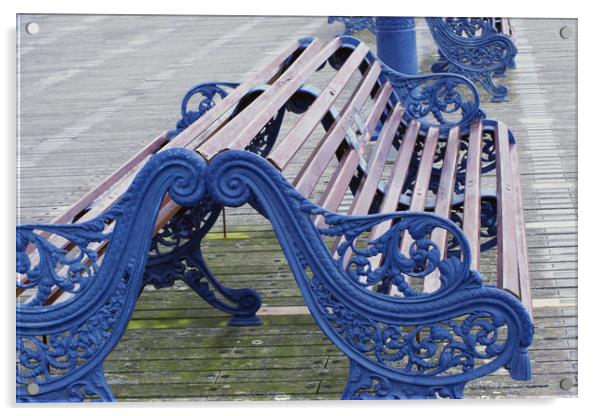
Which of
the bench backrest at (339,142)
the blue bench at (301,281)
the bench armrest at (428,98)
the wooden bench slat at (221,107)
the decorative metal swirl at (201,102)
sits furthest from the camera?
the bench armrest at (428,98)

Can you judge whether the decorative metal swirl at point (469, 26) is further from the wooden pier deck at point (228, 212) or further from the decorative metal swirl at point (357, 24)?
the decorative metal swirl at point (357, 24)

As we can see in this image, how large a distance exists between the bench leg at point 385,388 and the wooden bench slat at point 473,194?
17.2 inches

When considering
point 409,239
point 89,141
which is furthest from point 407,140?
point 89,141

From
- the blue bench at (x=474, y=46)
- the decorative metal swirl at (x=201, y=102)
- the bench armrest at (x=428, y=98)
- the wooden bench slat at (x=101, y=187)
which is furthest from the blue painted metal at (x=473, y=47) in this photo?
the wooden bench slat at (x=101, y=187)

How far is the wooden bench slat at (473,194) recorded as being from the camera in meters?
5.24

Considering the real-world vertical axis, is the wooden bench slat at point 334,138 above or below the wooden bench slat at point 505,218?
above

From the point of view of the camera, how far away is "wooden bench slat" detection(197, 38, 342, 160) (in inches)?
182

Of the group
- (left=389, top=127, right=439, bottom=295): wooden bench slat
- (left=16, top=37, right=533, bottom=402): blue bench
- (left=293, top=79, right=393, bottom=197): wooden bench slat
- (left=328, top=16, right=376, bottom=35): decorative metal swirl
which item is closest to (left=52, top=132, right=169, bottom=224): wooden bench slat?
(left=16, top=37, right=533, bottom=402): blue bench

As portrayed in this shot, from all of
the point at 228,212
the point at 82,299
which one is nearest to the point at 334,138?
the point at 82,299

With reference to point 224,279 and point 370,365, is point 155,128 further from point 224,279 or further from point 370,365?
point 370,365

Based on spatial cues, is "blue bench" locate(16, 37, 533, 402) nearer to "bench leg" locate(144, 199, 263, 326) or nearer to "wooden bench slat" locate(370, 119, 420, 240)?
"wooden bench slat" locate(370, 119, 420, 240)

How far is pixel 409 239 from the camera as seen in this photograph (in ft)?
17.6

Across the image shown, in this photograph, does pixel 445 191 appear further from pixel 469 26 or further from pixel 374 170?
pixel 469 26

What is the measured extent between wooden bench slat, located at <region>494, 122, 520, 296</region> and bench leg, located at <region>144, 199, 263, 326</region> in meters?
1.12
